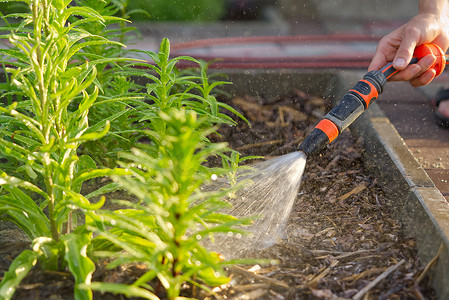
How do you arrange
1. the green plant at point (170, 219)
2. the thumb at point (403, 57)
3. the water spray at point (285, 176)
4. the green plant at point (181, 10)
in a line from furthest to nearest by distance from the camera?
the green plant at point (181, 10) < the thumb at point (403, 57) < the water spray at point (285, 176) < the green plant at point (170, 219)

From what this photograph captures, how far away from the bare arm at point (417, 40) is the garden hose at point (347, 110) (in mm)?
53

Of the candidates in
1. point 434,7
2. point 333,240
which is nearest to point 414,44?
point 434,7

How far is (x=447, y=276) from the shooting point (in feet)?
5.32

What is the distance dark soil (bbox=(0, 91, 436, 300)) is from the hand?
0.46 meters

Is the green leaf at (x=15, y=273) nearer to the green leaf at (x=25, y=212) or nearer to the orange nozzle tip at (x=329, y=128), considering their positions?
the green leaf at (x=25, y=212)

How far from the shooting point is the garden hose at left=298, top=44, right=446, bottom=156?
7.18 feet

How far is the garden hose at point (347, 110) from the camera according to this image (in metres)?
2.19

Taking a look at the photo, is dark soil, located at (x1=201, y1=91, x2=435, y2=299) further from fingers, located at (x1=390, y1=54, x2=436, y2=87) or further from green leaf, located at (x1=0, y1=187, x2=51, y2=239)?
green leaf, located at (x1=0, y1=187, x2=51, y2=239)

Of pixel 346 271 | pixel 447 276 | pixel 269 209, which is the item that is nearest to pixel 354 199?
pixel 269 209

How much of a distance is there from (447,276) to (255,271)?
0.61 meters

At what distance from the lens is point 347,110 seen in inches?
88.7

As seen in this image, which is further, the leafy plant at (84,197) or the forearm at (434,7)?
the forearm at (434,7)

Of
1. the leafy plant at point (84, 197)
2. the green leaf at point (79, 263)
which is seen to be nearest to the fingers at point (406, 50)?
the leafy plant at point (84, 197)

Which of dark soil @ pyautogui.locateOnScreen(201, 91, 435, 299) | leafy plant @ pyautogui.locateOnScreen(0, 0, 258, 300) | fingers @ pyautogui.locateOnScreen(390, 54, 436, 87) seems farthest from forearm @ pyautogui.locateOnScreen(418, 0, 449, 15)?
leafy plant @ pyautogui.locateOnScreen(0, 0, 258, 300)
